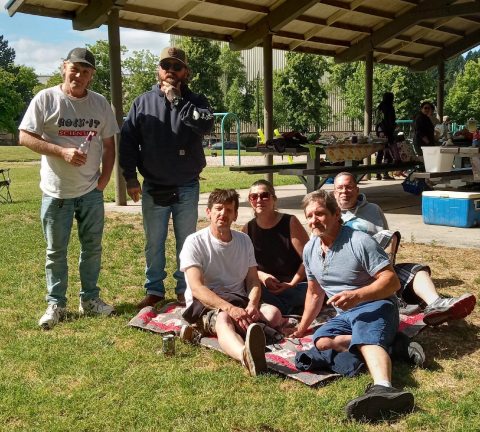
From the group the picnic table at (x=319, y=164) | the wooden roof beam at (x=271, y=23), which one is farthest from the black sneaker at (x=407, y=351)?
the wooden roof beam at (x=271, y=23)

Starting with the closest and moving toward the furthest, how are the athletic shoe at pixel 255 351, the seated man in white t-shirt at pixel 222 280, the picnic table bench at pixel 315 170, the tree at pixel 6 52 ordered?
the athletic shoe at pixel 255 351
the seated man in white t-shirt at pixel 222 280
the picnic table bench at pixel 315 170
the tree at pixel 6 52

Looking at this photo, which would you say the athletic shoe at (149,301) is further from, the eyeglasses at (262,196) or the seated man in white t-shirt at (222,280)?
the eyeglasses at (262,196)

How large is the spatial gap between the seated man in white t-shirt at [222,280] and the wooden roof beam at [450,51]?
1469 cm

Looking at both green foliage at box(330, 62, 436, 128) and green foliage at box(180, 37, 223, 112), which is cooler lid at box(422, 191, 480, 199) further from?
green foliage at box(180, 37, 223, 112)

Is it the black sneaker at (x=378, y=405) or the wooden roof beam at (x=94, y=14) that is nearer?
the black sneaker at (x=378, y=405)

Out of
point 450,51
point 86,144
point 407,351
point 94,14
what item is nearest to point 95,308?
point 86,144

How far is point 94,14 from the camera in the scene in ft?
31.4

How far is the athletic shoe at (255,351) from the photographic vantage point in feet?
11.3

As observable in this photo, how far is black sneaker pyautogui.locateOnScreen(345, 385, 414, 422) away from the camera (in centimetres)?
292

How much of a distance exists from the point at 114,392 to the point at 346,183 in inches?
86.0

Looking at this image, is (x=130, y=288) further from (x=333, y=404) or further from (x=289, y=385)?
(x=333, y=404)

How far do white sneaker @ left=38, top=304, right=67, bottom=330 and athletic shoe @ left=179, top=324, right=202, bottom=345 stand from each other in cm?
105

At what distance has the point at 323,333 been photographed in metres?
3.73

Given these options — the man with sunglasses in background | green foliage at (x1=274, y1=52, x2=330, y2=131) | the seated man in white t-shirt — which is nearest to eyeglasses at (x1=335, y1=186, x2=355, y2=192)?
the seated man in white t-shirt
